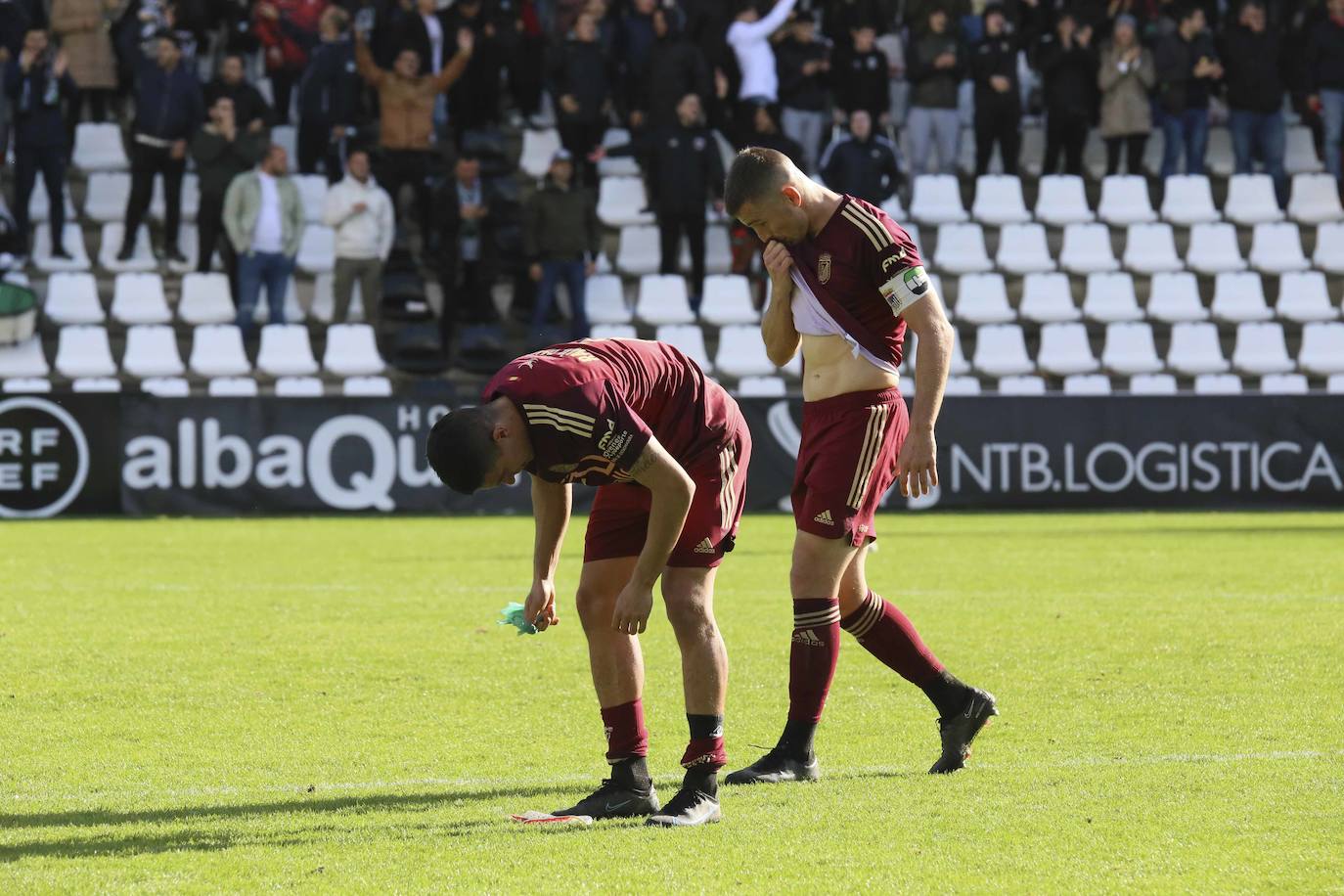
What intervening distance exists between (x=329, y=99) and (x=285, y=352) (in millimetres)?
3041

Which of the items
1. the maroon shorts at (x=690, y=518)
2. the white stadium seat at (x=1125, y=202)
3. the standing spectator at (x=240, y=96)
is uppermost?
the standing spectator at (x=240, y=96)

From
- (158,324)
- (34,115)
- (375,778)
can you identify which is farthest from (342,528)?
(375,778)

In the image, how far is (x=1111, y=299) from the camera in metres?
21.6

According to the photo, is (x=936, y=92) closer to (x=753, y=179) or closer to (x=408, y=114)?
(x=408, y=114)

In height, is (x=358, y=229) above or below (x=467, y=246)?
above

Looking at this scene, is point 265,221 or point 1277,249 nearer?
point 265,221

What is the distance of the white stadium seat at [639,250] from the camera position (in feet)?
72.8

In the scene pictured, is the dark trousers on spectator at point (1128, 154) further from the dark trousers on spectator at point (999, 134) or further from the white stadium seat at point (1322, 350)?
the white stadium seat at point (1322, 350)

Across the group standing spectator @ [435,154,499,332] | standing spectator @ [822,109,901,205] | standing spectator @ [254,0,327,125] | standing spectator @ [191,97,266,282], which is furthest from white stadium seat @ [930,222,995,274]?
standing spectator @ [191,97,266,282]

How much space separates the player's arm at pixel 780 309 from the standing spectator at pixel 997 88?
16.0 meters

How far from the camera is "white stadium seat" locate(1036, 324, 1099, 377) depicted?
20.9 m

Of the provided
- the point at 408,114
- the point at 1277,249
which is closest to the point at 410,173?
the point at 408,114

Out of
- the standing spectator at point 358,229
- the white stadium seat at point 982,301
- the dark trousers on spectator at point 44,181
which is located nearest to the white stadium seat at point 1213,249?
the white stadium seat at point 982,301

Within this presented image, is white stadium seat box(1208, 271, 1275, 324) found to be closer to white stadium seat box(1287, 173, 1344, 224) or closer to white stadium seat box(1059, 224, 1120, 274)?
white stadium seat box(1059, 224, 1120, 274)
